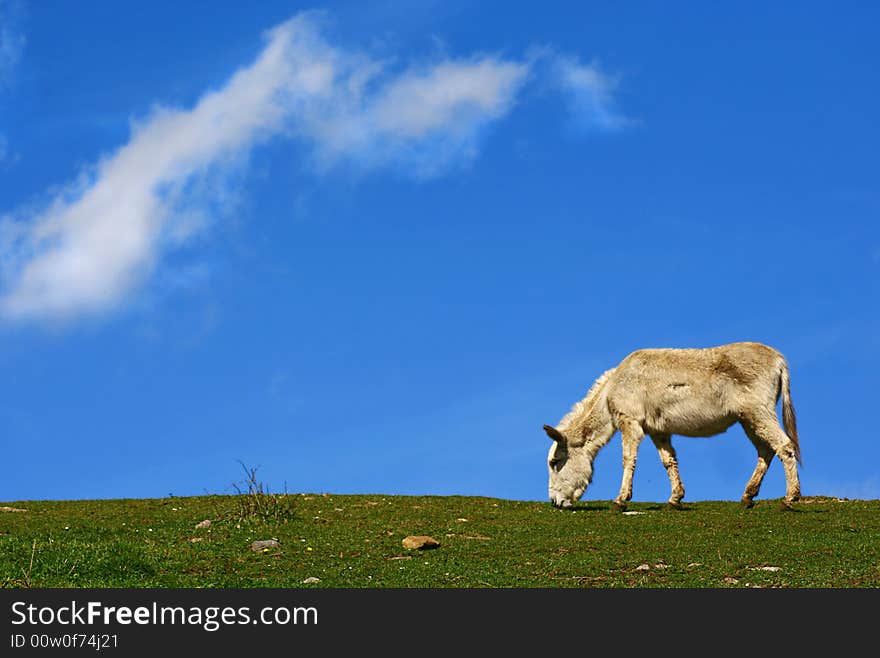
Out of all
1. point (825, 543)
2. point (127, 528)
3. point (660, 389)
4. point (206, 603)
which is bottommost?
point (206, 603)

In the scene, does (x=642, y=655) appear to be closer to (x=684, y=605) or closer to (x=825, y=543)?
(x=684, y=605)

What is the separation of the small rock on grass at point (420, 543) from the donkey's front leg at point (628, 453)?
7.12m

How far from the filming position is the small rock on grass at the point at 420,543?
19.0 metres

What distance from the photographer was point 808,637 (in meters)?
11.7

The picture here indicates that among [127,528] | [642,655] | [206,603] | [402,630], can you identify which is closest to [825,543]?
[642,655]

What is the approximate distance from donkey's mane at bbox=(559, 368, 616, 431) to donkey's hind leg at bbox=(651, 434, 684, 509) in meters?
1.88

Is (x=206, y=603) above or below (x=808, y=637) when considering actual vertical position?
above

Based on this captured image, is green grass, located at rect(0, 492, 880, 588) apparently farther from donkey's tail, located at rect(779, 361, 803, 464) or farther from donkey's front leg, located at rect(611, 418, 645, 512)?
donkey's tail, located at rect(779, 361, 803, 464)

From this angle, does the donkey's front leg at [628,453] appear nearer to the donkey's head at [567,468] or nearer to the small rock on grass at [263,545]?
the donkey's head at [567,468]

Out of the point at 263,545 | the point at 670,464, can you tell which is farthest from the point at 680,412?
the point at 263,545

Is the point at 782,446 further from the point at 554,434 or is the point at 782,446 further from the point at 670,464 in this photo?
the point at 554,434

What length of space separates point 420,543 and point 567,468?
8005 millimetres

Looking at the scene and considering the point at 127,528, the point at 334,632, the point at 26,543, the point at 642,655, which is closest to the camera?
the point at 642,655

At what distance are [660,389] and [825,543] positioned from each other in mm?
6640
